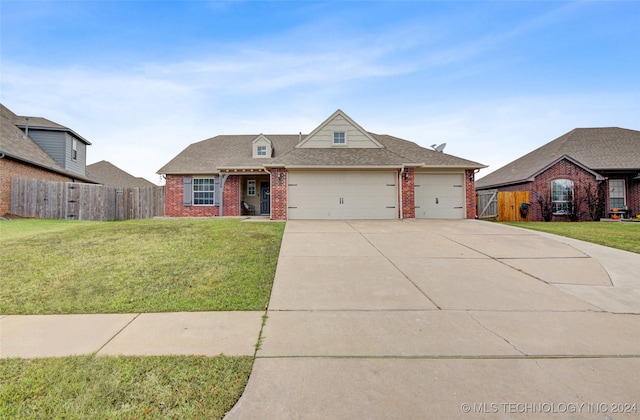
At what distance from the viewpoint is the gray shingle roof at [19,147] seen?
12.9m

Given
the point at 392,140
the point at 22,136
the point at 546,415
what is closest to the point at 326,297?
the point at 546,415

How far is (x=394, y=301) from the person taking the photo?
3.80 meters

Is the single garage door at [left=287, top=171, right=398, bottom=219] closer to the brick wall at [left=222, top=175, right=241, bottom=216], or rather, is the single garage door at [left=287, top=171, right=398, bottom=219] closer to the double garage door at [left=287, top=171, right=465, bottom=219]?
the double garage door at [left=287, top=171, right=465, bottom=219]

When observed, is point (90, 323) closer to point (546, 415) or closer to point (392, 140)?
point (546, 415)

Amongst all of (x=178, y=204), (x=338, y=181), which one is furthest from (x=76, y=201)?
(x=338, y=181)

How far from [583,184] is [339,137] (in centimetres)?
1450

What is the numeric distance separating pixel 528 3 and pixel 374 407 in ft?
44.6

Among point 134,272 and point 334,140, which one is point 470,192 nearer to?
point 334,140

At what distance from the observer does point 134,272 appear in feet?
15.9

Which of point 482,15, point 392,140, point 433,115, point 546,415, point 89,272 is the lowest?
point 546,415

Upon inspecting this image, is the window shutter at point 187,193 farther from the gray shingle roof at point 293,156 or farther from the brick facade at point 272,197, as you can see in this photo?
the gray shingle roof at point 293,156

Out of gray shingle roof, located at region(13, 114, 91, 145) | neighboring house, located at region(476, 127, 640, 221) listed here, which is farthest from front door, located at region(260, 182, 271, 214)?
neighboring house, located at region(476, 127, 640, 221)

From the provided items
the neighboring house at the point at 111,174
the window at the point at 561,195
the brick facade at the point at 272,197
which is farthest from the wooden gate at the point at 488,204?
the neighboring house at the point at 111,174

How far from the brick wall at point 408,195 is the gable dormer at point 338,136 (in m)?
2.30
